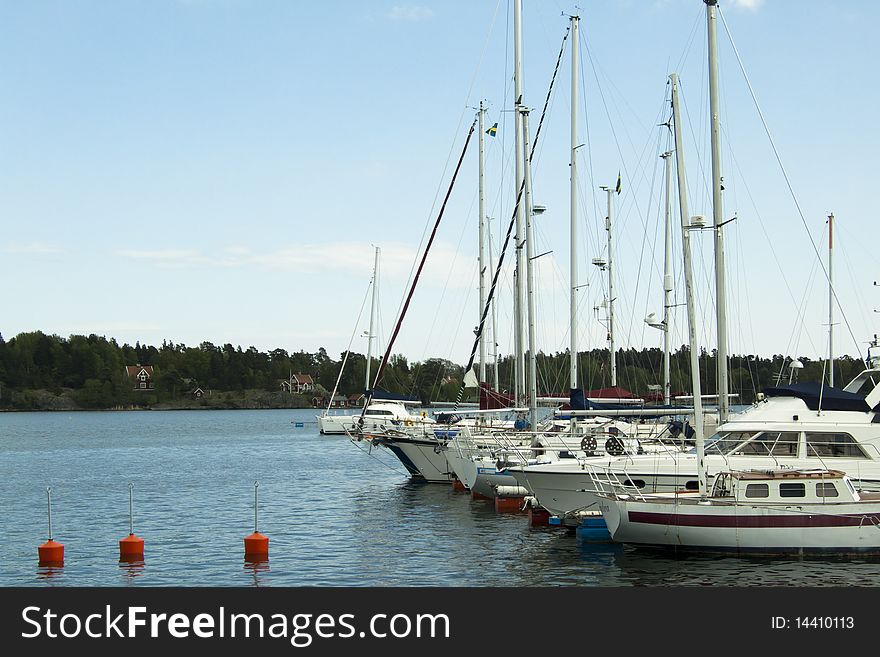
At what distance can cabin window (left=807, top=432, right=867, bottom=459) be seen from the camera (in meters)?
32.7

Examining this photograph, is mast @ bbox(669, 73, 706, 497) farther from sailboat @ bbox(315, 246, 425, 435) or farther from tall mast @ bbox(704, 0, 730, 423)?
sailboat @ bbox(315, 246, 425, 435)

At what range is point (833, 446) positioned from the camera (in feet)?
108

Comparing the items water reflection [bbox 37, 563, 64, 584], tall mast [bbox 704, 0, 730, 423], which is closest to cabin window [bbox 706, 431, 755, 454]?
tall mast [bbox 704, 0, 730, 423]

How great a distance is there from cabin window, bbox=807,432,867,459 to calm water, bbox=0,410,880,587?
579 centimetres

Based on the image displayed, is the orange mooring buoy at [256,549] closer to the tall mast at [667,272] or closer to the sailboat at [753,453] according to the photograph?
the sailboat at [753,453]

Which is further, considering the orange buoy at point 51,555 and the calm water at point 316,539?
the orange buoy at point 51,555

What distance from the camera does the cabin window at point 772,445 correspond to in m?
32.7

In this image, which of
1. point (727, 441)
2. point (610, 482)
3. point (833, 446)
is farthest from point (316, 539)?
point (833, 446)

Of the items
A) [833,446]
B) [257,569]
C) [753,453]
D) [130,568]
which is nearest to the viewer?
[257,569]

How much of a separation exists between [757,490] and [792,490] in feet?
2.93

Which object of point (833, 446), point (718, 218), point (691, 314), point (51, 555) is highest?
point (718, 218)

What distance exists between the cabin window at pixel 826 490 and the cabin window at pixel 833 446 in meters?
4.89

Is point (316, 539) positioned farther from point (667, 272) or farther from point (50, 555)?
point (667, 272)

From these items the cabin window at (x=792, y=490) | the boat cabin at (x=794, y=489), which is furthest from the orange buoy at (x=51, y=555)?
the cabin window at (x=792, y=490)
